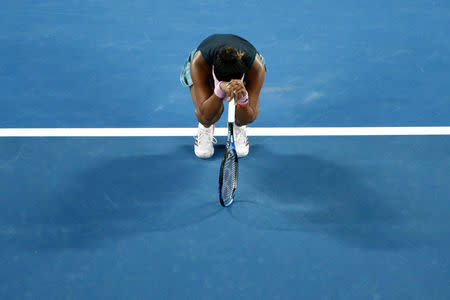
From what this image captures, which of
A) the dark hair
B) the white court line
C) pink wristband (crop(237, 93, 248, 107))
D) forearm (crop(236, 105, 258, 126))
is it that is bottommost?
the white court line

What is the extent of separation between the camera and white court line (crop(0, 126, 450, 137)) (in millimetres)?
4535

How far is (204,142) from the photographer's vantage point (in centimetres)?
418

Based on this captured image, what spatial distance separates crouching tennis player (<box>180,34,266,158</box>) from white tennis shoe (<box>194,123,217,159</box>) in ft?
1.24

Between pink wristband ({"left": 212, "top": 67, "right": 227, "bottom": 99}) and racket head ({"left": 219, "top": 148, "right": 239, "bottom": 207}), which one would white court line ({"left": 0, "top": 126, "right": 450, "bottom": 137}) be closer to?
racket head ({"left": 219, "top": 148, "right": 239, "bottom": 207})

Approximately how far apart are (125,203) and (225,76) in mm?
1305

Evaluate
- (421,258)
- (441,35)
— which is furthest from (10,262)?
(441,35)

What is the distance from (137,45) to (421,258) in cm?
422

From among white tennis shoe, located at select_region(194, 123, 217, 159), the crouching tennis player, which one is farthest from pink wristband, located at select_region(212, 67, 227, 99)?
white tennis shoe, located at select_region(194, 123, 217, 159)

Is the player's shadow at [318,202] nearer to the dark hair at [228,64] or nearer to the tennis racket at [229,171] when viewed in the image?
the tennis racket at [229,171]

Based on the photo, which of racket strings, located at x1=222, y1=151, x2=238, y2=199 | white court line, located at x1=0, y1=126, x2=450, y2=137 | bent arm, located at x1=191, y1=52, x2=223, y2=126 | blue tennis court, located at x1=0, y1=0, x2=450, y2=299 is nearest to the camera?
blue tennis court, located at x1=0, y1=0, x2=450, y2=299

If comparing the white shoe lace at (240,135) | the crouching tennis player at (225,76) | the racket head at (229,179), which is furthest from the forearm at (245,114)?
the white shoe lace at (240,135)

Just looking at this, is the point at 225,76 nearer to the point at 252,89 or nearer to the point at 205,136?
the point at 252,89

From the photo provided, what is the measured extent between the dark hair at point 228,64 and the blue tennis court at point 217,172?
41.2 inches

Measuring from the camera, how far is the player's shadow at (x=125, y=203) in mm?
3500
